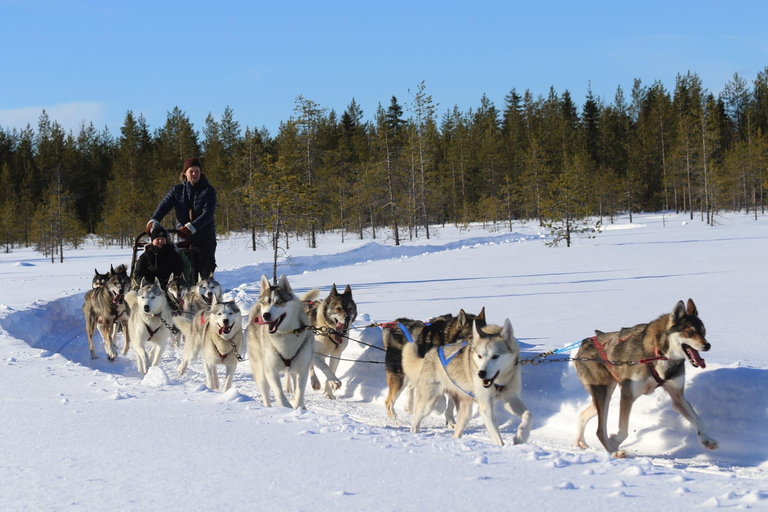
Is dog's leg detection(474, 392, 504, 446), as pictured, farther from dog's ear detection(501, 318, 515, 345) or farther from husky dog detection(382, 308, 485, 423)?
husky dog detection(382, 308, 485, 423)

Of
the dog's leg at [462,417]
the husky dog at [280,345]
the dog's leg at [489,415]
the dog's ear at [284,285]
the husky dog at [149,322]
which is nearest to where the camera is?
the dog's leg at [489,415]

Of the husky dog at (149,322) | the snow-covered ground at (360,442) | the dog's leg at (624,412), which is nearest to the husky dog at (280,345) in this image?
the snow-covered ground at (360,442)

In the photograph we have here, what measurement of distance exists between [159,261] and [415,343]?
137 inches

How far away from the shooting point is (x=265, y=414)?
10.8ft

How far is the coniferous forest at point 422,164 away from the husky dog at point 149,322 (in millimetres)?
16895

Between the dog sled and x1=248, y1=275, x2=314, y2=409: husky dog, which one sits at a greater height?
the dog sled

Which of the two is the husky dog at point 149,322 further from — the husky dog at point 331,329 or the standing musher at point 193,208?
the husky dog at point 331,329

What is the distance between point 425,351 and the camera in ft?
13.9

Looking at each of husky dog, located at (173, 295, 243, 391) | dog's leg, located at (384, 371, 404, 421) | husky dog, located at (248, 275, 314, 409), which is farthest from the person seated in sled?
dog's leg, located at (384, 371, 404, 421)

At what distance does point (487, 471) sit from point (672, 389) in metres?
1.41

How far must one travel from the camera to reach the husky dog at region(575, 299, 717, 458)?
125 inches

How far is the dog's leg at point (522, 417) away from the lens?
329 centimetres

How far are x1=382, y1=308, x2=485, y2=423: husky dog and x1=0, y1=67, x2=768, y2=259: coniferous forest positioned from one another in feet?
56.0

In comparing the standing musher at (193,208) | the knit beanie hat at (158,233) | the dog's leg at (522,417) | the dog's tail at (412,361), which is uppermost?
the standing musher at (193,208)
